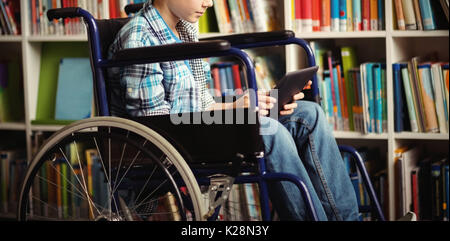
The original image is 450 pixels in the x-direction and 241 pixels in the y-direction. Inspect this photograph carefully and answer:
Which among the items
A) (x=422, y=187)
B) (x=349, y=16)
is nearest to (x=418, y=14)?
(x=349, y=16)

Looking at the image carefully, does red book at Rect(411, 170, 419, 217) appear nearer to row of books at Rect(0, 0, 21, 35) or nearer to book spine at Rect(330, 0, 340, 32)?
book spine at Rect(330, 0, 340, 32)

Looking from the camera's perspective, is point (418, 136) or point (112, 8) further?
point (112, 8)

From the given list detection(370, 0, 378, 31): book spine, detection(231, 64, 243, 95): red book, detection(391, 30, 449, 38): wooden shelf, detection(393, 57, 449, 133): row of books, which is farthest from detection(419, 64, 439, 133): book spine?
detection(231, 64, 243, 95): red book

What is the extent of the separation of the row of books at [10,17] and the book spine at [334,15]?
1309 mm

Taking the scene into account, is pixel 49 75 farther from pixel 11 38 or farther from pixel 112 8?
pixel 112 8

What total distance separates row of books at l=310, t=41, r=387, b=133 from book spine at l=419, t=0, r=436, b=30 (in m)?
A: 0.20

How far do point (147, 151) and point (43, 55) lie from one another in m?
1.48

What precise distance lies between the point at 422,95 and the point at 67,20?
1412mm

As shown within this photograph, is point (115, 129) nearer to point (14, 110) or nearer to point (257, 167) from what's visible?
point (257, 167)

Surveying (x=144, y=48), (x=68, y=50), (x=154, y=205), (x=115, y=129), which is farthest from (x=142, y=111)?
(x=68, y=50)

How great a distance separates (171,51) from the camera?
142cm

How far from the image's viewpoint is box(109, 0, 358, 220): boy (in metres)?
1.55
